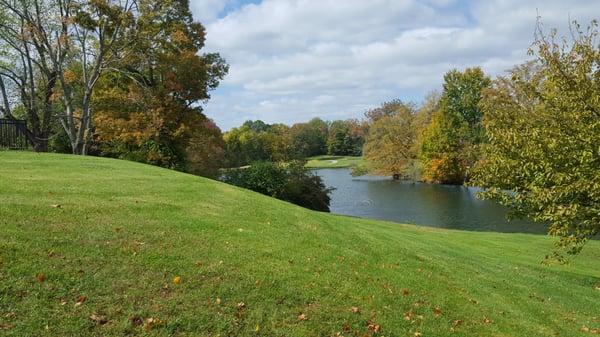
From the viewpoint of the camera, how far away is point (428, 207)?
146 feet

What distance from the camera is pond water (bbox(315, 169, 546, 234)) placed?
35.3 metres

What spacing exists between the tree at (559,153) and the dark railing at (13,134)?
806 inches

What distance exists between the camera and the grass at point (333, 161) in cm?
11281

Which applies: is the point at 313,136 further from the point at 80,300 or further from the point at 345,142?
the point at 80,300

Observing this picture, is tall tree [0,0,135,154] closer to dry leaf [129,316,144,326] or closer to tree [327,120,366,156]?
dry leaf [129,316,144,326]

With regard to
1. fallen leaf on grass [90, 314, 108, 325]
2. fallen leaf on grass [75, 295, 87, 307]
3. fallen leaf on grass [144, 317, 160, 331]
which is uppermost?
fallen leaf on grass [75, 295, 87, 307]

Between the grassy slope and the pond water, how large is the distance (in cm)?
1658

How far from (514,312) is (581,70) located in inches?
268

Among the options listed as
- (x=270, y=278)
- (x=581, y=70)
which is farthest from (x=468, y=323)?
(x=581, y=70)

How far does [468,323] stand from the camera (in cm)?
801

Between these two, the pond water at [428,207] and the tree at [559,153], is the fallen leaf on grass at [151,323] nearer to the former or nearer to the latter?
the tree at [559,153]

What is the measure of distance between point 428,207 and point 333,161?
7858 cm

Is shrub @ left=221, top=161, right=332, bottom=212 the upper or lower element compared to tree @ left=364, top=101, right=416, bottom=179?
lower

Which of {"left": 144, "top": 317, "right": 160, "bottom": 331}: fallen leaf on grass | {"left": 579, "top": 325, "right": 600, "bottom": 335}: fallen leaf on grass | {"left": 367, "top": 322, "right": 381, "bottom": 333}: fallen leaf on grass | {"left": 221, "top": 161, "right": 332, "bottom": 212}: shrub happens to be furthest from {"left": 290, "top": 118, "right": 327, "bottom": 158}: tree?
{"left": 144, "top": 317, "right": 160, "bottom": 331}: fallen leaf on grass
